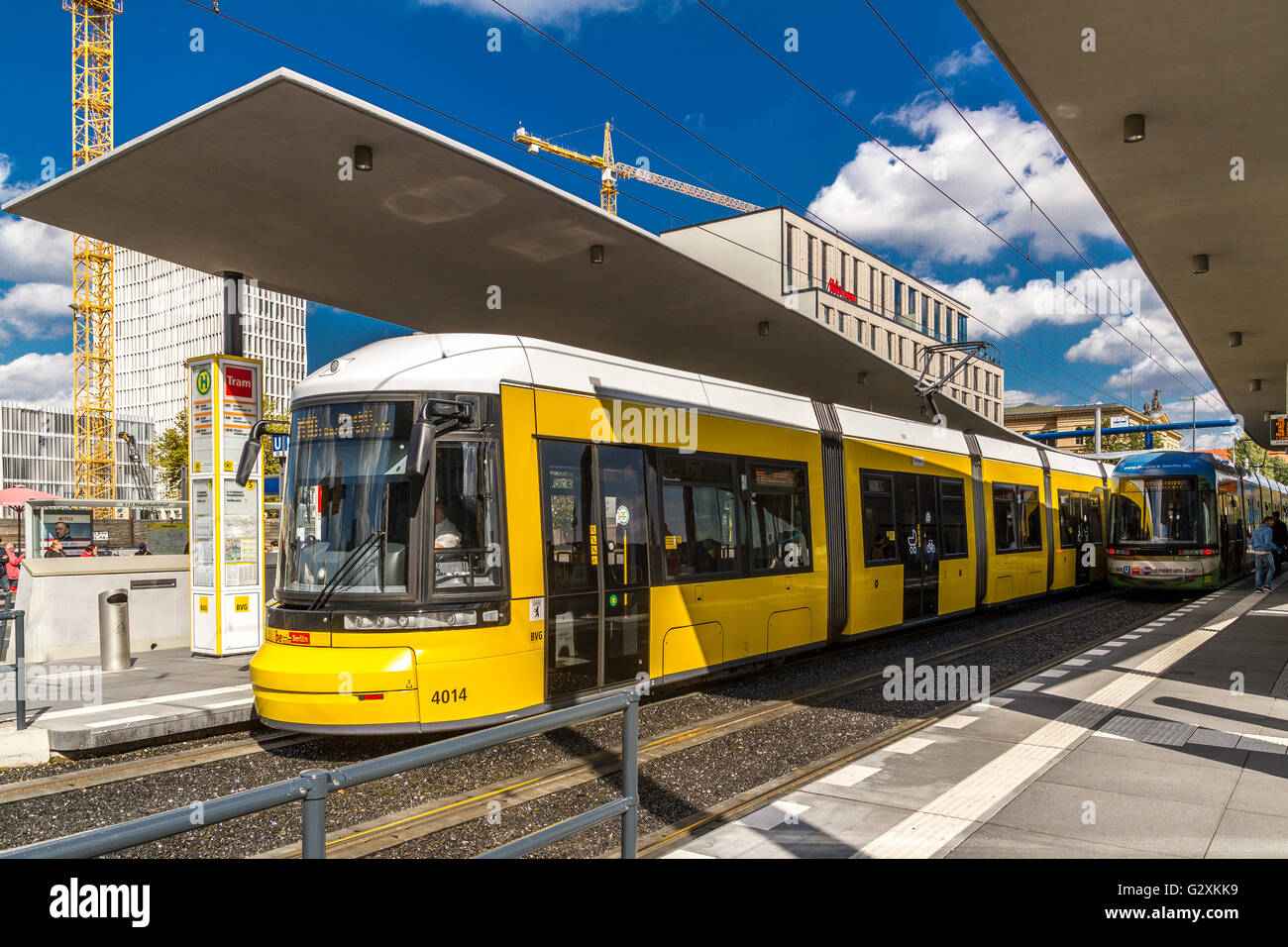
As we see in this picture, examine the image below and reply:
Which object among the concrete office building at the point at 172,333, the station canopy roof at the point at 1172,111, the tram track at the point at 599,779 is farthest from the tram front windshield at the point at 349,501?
the concrete office building at the point at 172,333

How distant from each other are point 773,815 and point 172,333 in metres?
139

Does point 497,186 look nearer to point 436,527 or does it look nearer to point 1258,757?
point 436,527

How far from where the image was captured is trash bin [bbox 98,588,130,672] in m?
11.4

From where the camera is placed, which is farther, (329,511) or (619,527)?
(619,527)

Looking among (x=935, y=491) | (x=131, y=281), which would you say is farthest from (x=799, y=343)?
(x=131, y=281)

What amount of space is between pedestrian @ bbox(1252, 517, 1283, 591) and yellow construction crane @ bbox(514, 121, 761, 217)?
5850cm

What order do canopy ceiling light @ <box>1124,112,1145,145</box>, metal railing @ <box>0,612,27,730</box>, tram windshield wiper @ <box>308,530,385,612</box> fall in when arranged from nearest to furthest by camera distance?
tram windshield wiper @ <box>308,530,385,612</box>, metal railing @ <box>0,612,27,730</box>, canopy ceiling light @ <box>1124,112,1145,145</box>

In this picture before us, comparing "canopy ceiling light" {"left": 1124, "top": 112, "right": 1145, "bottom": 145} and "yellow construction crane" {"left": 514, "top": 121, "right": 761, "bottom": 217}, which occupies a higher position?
"yellow construction crane" {"left": 514, "top": 121, "right": 761, "bottom": 217}

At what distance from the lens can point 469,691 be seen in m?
7.35

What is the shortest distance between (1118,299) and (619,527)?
2324cm

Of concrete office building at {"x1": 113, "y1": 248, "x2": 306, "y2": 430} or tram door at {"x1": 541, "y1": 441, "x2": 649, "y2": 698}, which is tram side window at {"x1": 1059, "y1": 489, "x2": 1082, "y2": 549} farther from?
concrete office building at {"x1": 113, "y1": 248, "x2": 306, "y2": 430}

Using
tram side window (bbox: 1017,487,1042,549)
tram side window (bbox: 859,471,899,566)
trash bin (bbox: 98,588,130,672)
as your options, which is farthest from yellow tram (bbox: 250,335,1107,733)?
tram side window (bbox: 1017,487,1042,549)

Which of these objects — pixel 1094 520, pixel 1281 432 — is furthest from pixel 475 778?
pixel 1281 432

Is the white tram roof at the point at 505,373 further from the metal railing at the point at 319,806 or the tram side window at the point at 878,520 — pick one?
the metal railing at the point at 319,806
